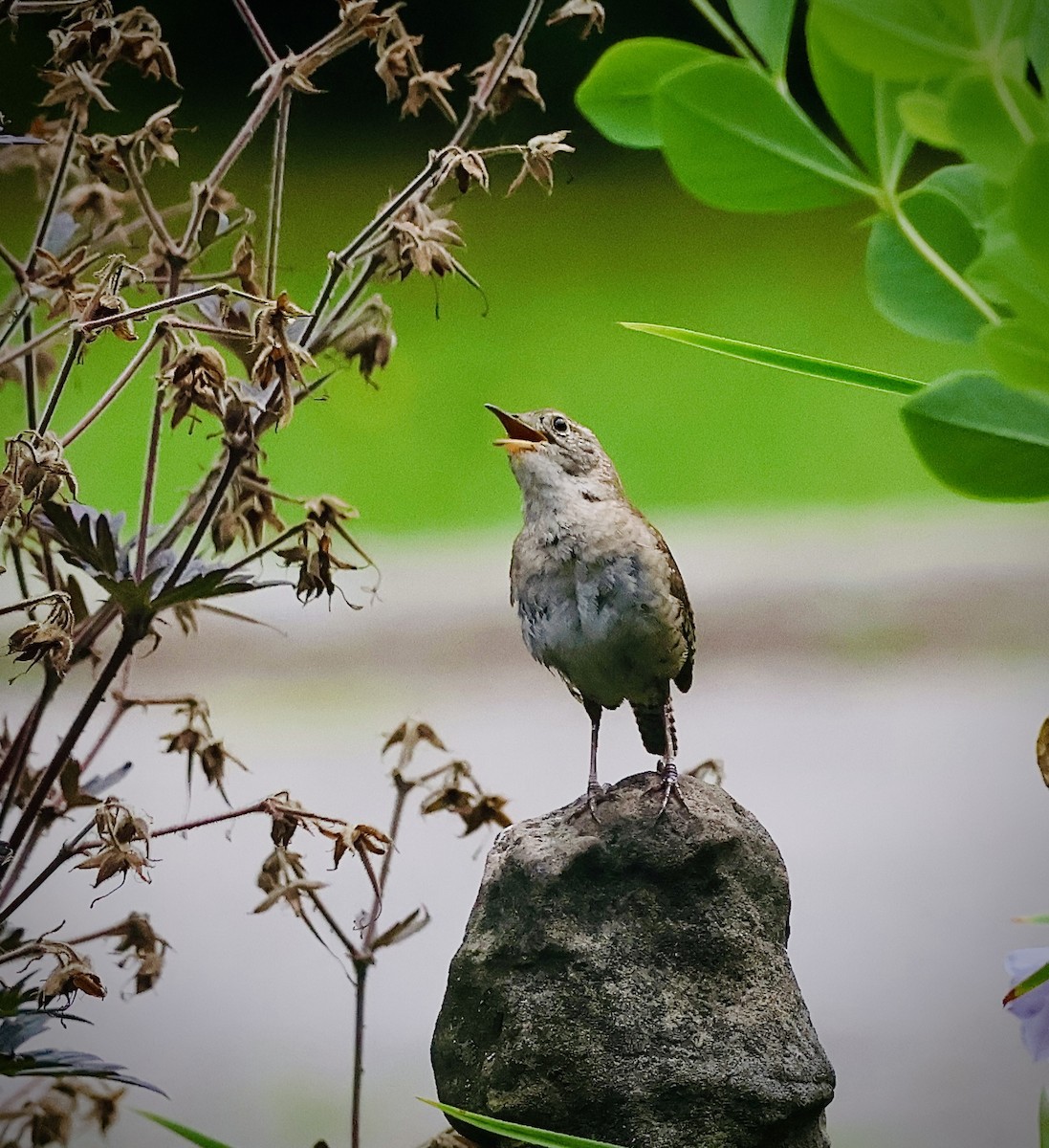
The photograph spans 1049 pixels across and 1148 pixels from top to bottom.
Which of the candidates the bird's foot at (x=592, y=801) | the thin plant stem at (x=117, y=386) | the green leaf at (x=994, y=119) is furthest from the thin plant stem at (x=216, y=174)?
the green leaf at (x=994, y=119)

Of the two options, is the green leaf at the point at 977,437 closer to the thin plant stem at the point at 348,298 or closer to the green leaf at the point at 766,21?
the green leaf at the point at 766,21

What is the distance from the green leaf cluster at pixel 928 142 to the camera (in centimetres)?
48

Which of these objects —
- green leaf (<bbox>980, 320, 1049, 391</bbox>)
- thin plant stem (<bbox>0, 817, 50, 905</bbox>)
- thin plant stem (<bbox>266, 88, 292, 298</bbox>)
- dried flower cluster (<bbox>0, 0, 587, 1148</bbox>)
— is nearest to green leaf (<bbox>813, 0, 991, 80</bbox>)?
green leaf (<bbox>980, 320, 1049, 391</bbox>)

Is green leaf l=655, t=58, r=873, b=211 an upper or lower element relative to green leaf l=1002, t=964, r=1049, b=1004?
upper

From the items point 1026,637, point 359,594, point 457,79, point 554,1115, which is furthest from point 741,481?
point 554,1115

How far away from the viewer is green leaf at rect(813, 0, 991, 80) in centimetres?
48

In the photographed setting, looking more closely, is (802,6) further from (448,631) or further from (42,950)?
(42,950)

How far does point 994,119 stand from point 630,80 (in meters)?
0.20

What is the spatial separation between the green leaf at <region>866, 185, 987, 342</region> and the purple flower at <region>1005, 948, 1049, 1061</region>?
1.18 ft

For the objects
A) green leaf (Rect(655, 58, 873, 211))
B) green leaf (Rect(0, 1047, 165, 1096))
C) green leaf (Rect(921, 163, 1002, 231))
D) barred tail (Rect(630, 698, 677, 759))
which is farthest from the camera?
barred tail (Rect(630, 698, 677, 759))

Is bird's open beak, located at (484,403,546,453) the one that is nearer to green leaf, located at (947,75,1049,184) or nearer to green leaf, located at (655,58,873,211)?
green leaf, located at (655,58,873,211)

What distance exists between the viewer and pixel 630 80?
1.97ft

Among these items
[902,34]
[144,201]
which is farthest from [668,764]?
[902,34]

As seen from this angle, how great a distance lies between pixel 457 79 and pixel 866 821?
1.17 meters
